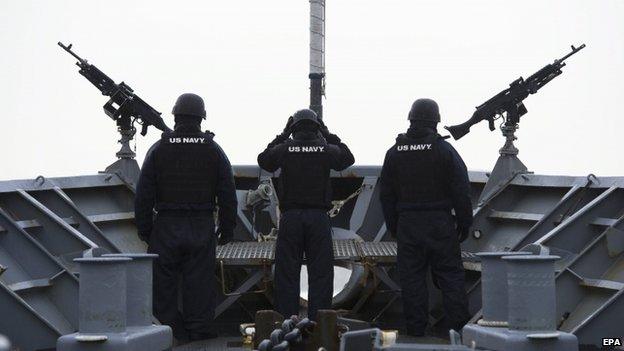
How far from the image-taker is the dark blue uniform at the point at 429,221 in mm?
8969

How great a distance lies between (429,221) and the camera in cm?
898

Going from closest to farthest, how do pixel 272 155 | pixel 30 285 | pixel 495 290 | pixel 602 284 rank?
1. pixel 495 290
2. pixel 602 284
3. pixel 30 285
4. pixel 272 155

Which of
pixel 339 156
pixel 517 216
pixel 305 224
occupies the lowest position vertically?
pixel 305 224

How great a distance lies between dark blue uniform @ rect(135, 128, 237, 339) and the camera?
8828 mm

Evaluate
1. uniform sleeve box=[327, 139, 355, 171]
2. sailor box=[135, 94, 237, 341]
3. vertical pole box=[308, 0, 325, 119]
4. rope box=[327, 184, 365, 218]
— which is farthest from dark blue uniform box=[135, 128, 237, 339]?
vertical pole box=[308, 0, 325, 119]

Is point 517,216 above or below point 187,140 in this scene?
below

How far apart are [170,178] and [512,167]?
3.74 meters

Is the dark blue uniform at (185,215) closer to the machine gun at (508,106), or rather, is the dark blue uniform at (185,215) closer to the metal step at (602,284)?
the metal step at (602,284)

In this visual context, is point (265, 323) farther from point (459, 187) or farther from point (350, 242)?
point (350, 242)

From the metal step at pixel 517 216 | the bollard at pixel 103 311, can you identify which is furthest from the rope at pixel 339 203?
the bollard at pixel 103 311

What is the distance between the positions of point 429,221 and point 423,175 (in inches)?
15.2

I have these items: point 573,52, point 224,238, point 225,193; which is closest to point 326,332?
point 225,193

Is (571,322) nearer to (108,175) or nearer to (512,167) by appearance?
(512,167)

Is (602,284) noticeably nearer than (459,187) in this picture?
Yes
